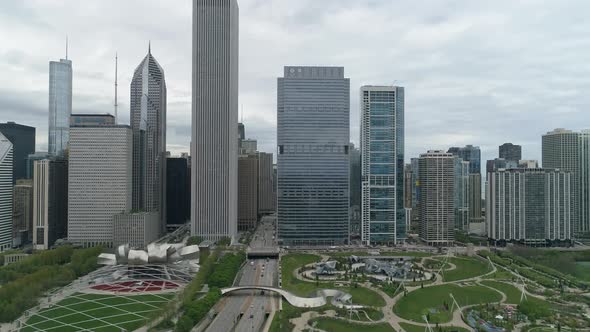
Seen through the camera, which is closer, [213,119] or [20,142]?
[213,119]

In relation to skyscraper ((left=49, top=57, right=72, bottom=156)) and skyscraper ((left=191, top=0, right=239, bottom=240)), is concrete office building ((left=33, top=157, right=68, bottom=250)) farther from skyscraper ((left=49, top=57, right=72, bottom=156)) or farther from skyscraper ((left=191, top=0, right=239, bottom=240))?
skyscraper ((left=49, top=57, right=72, bottom=156))

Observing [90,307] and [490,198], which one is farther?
[490,198]

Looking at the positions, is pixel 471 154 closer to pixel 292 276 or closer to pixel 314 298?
pixel 292 276

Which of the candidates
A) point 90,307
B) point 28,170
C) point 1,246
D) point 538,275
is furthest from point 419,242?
point 28,170

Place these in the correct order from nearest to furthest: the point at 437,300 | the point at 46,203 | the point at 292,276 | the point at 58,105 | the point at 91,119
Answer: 1. the point at 437,300
2. the point at 292,276
3. the point at 46,203
4. the point at 91,119
5. the point at 58,105

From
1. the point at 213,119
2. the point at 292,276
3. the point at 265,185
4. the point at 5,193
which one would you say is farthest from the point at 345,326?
the point at 265,185

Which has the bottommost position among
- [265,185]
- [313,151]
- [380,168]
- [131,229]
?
[131,229]

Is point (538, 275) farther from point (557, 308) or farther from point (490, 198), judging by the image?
point (490, 198)
